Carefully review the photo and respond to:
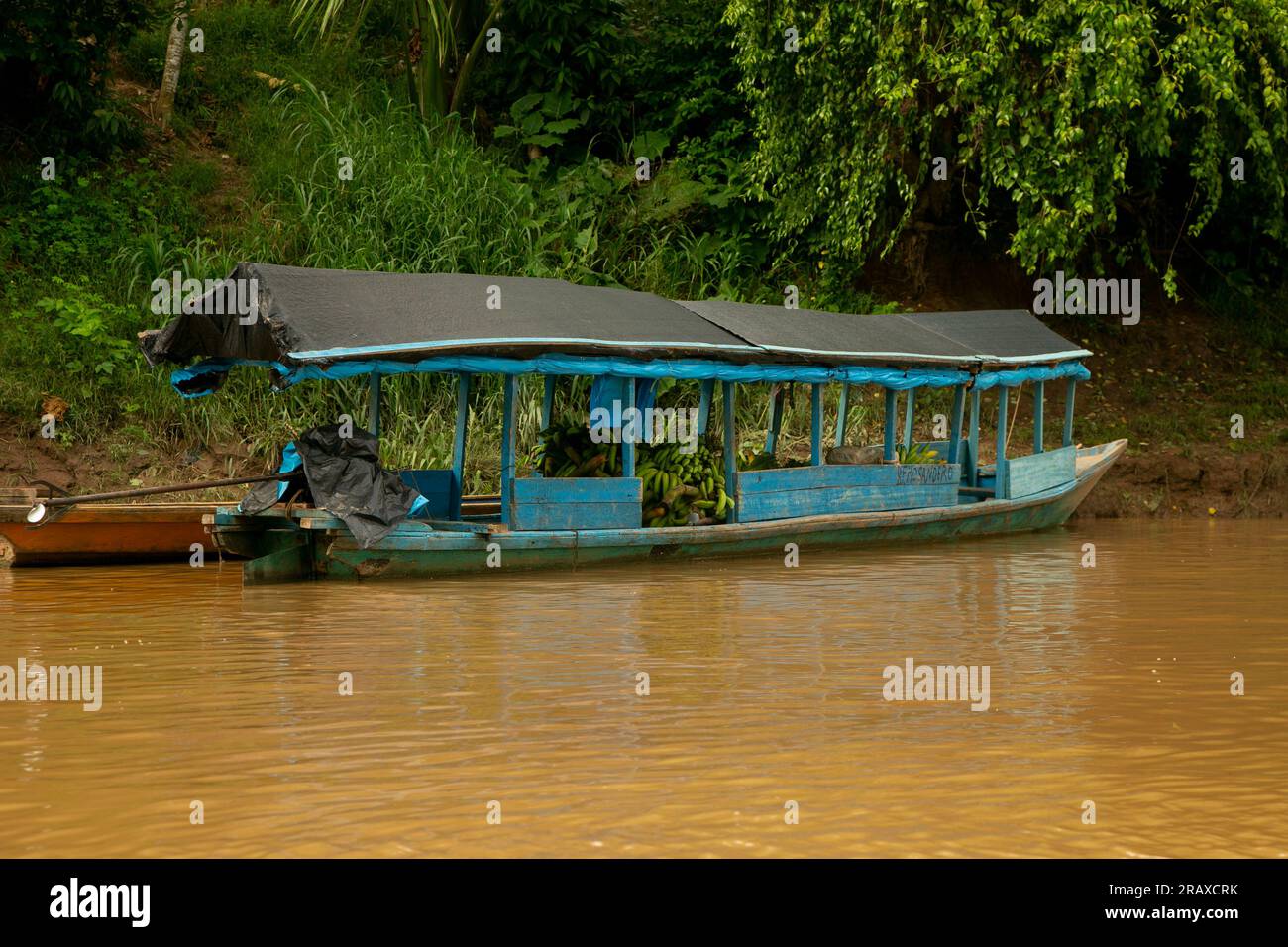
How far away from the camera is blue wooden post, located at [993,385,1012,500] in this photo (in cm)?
1471

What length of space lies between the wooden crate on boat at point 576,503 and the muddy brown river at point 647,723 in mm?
971

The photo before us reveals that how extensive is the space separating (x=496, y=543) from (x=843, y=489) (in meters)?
3.73

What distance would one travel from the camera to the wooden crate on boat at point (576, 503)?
11.2 metres

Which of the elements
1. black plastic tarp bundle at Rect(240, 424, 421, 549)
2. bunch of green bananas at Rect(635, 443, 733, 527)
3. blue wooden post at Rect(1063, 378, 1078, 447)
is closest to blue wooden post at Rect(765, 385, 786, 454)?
bunch of green bananas at Rect(635, 443, 733, 527)

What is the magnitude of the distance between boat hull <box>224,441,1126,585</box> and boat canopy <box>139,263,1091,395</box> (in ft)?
3.80

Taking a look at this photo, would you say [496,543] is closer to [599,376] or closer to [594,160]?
[599,376]

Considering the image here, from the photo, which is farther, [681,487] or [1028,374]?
[1028,374]

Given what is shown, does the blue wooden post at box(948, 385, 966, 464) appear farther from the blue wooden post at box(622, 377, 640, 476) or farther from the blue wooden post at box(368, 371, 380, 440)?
the blue wooden post at box(368, 371, 380, 440)

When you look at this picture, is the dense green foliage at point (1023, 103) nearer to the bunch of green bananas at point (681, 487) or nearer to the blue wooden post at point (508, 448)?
the bunch of green bananas at point (681, 487)

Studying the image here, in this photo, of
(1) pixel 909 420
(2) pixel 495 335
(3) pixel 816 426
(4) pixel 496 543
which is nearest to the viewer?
(2) pixel 495 335

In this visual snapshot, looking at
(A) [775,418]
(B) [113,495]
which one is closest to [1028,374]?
(A) [775,418]

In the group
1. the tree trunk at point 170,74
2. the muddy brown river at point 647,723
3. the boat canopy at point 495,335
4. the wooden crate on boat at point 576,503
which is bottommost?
the muddy brown river at point 647,723

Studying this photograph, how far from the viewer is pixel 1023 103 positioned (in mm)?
16125

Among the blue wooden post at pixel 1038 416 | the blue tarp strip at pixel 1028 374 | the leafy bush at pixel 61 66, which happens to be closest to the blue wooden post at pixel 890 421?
the blue tarp strip at pixel 1028 374
